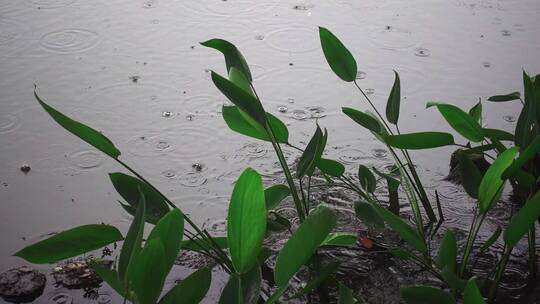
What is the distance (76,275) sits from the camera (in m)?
0.95

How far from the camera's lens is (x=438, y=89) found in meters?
1.49

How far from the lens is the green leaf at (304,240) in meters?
0.64

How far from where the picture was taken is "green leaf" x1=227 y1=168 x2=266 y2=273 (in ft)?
2.08

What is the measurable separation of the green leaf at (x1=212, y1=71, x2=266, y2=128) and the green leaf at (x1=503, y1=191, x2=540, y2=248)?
31 centimetres

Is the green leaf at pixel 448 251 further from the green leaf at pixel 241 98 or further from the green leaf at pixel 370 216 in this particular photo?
the green leaf at pixel 241 98

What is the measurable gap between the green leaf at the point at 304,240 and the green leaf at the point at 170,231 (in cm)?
10

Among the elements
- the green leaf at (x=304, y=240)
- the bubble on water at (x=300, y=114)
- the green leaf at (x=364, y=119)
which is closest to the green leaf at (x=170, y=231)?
the green leaf at (x=304, y=240)

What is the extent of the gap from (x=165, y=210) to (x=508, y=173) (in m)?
0.41

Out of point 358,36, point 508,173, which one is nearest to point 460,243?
point 508,173

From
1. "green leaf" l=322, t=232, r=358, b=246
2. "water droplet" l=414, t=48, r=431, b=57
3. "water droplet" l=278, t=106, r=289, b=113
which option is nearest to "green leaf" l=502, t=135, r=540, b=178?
"green leaf" l=322, t=232, r=358, b=246

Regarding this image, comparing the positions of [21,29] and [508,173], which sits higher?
[508,173]

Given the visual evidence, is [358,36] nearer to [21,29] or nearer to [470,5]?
[470,5]

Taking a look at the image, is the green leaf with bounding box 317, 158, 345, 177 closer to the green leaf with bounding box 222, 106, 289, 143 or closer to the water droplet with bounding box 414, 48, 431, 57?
the green leaf with bounding box 222, 106, 289, 143

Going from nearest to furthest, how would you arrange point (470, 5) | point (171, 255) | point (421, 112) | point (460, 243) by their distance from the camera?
point (171, 255), point (460, 243), point (421, 112), point (470, 5)
